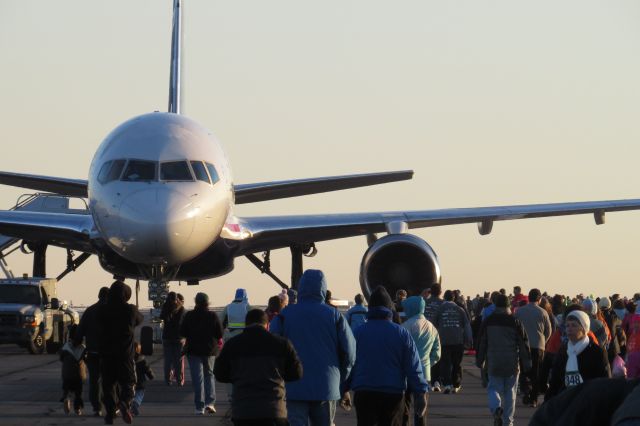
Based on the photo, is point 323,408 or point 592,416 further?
point 323,408

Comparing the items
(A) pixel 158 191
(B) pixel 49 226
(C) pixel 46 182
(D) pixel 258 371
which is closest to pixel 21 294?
(B) pixel 49 226

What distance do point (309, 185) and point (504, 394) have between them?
43.3ft

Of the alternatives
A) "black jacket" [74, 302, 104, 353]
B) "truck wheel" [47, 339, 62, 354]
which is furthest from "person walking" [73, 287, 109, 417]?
"truck wheel" [47, 339, 62, 354]

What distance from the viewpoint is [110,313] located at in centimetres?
1358

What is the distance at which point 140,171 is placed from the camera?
21.0 metres

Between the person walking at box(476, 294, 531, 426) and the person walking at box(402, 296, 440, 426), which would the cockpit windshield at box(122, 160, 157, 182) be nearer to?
the person walking at box(402, 296, 440, 426)

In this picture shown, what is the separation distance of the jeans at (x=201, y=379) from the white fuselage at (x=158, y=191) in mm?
4958

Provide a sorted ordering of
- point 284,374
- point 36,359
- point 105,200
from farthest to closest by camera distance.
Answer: point 36,359 < point 105,200 < point 284,374

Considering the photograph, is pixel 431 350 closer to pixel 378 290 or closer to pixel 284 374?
pixel 378 290

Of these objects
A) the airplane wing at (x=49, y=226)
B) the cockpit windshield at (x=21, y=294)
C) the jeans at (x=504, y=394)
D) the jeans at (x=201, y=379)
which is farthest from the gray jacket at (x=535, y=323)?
the cockpit windshield at (x=21, y=294)

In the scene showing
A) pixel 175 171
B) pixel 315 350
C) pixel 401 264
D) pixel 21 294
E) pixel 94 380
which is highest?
pixel 175 171

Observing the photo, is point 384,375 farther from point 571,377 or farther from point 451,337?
point 451,337

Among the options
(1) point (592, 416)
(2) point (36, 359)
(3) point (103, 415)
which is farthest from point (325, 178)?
(1) point (592, 416)

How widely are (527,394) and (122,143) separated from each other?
8.66 metres
